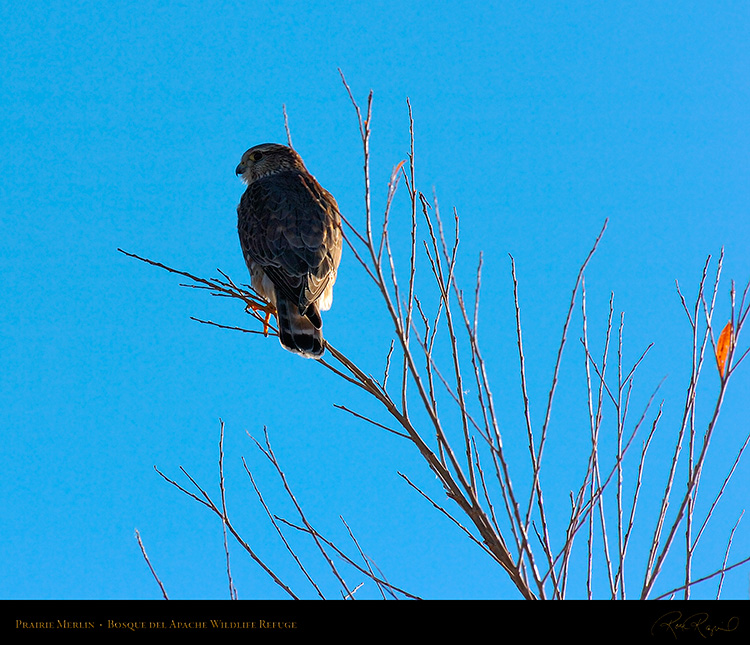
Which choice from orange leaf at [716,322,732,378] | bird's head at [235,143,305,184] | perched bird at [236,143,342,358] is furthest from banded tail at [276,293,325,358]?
orange leaf at [716,322,732,378]

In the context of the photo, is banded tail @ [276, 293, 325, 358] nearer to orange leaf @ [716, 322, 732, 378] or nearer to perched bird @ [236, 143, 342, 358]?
perched bird @ [236, 143, 342, 358]

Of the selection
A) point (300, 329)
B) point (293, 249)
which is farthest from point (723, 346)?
point (293, 249)

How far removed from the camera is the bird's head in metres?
6.26

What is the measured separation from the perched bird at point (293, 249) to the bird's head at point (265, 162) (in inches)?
10.3

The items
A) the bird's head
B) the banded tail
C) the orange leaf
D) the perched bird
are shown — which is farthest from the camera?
the bird's head

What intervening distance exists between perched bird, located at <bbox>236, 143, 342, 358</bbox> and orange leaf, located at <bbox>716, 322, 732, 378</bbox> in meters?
2.12

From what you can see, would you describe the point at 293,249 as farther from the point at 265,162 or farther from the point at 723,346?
the point at 723,346

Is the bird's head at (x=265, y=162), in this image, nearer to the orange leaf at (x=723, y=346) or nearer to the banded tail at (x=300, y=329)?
the banded tail at (x=300, y=329)

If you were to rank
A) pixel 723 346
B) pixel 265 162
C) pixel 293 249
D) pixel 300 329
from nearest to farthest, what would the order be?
pixel 723 346
pixel 300 329
pixel 293 249
pixel 265 162

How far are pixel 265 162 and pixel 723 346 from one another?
4418 millimetres

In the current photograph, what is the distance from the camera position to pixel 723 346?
2.75m

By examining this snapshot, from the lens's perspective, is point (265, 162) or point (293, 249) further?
point (265, 162)
